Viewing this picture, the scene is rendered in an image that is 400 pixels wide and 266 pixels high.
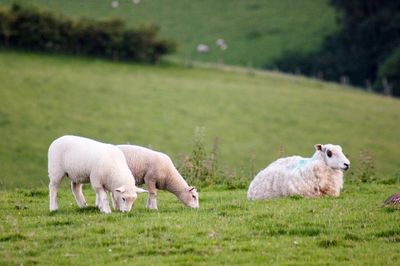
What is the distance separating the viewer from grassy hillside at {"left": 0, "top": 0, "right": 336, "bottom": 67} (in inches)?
2694

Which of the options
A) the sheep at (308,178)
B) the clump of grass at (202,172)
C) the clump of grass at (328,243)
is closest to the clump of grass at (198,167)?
the clump of grass at (202,172)

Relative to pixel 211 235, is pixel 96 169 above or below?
above

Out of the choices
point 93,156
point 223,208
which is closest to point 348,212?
point 223,208

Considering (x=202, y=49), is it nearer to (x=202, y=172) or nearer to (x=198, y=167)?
(x=202, y=172)

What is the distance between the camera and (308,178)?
618 inches

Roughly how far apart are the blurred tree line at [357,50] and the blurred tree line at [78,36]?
52.3ft

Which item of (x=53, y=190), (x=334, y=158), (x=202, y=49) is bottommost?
(x=53, y=190)

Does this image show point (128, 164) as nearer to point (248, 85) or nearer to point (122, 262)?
point (122, 262)

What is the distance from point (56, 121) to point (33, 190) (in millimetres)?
23039

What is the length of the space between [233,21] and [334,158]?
58656mm

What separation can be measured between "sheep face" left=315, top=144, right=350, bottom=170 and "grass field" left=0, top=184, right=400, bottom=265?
4.86ft

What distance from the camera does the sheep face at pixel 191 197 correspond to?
14594 millimetres

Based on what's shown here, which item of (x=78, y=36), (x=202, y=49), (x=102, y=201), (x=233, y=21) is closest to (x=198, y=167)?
(x=102, y=201)

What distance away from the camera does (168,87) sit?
4828cm
